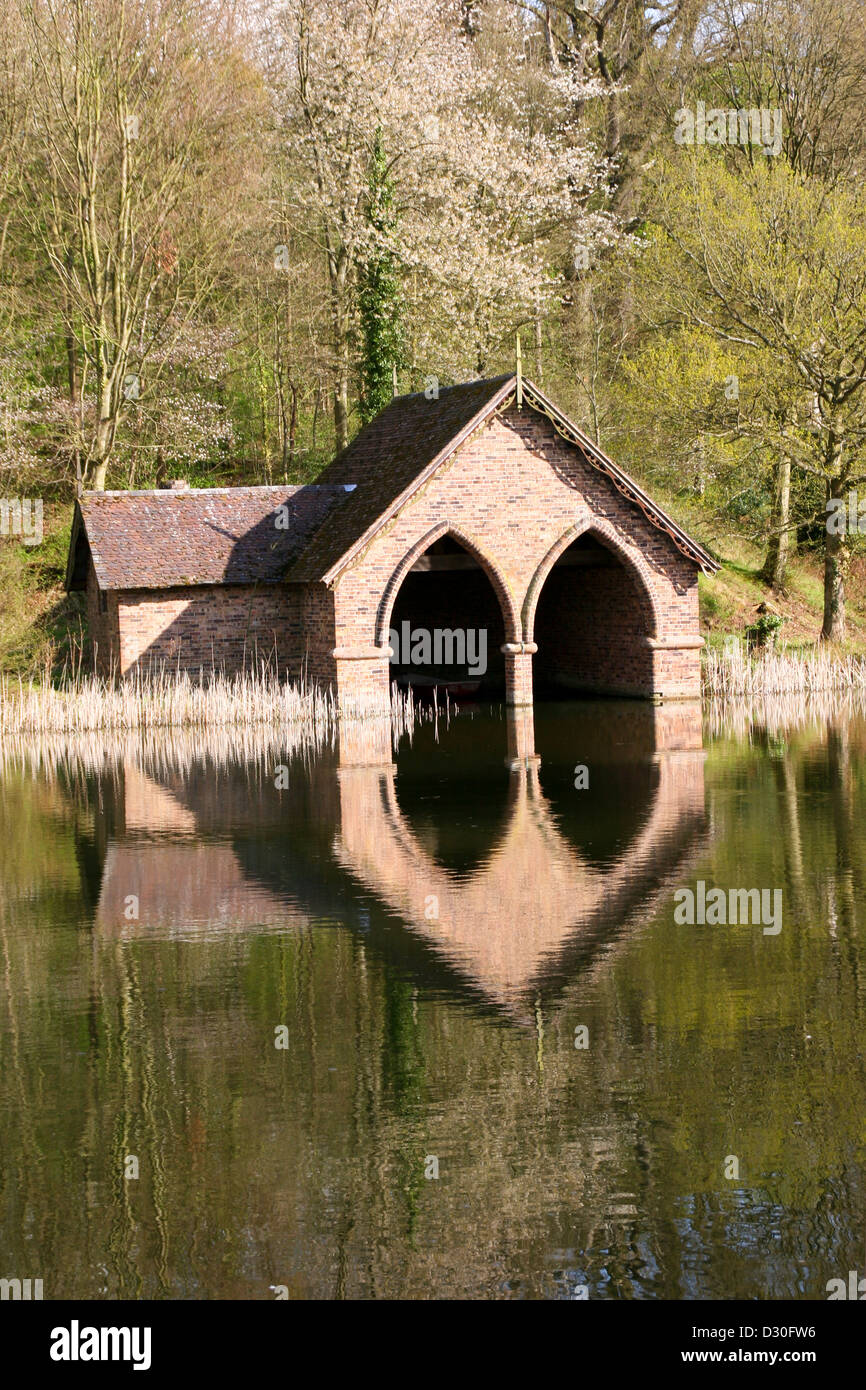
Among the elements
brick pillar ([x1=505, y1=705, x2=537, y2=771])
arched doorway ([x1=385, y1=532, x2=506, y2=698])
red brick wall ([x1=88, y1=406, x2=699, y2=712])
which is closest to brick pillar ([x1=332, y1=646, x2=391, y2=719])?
red brick wall ([x1=88, y1=406, x2=699, y2=712])

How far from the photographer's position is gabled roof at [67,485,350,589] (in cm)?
2752

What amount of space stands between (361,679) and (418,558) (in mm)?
2403

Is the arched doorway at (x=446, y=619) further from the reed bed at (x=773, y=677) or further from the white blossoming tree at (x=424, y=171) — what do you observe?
the white blossoming tree at (x=424, y=171)

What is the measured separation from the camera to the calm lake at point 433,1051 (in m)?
6.89

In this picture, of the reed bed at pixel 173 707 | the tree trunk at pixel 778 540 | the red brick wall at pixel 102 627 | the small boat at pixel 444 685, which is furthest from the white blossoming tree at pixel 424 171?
the reed bed at pixel 173 707

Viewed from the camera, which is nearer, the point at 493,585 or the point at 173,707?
the point at 173,707

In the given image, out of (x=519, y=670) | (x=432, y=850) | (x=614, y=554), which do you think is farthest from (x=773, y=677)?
(x=432, y=850)

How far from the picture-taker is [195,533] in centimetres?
2856

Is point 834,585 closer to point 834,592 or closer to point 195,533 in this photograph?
point 834,592

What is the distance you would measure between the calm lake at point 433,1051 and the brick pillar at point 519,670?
10023 mm

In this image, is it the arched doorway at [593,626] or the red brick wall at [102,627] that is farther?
the arched doorway at [593,626]

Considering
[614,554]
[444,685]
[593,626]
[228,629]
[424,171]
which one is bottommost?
[444,685]

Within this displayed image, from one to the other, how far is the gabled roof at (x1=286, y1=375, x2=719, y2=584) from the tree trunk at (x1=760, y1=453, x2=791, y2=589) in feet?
33.3
